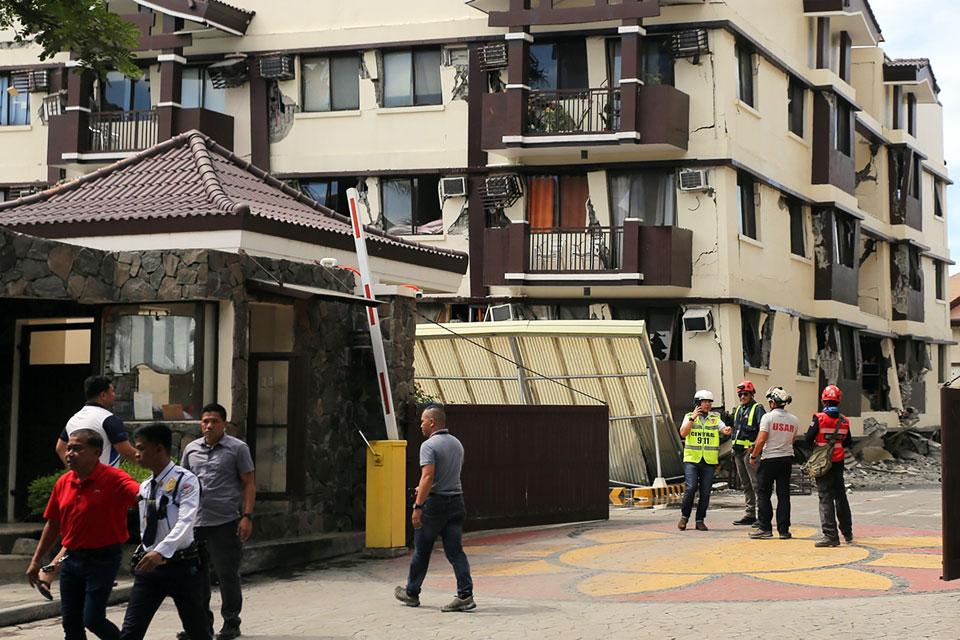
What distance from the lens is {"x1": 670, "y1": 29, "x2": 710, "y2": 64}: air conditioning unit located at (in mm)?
31938

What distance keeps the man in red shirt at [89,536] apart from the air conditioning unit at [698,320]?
2359cm

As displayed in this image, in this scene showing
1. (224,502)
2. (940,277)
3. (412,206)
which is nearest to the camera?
(224,502)

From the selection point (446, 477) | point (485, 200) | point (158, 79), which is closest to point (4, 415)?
point (446, 477)

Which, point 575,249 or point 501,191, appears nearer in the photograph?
point 575,249

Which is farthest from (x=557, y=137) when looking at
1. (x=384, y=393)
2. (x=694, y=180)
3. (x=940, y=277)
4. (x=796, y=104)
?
(x=940, y=277)

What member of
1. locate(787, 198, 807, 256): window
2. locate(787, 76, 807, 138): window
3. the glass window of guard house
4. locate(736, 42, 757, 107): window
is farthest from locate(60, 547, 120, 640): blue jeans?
locate(787, 76, 807, 138): window

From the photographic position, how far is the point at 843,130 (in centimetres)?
3984

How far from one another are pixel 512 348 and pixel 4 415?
36.2 ft

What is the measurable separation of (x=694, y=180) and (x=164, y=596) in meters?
24.0

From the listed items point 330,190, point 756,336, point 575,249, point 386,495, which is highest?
point 330,190

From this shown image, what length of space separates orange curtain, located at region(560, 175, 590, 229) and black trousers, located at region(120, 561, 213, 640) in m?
24.1

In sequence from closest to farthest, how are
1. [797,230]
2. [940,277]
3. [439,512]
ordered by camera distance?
1. [439,512]
2. [797,230]
3. [940,277]

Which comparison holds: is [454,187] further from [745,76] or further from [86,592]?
[86,592]

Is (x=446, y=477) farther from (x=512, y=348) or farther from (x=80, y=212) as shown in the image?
(x=512, y=348)
